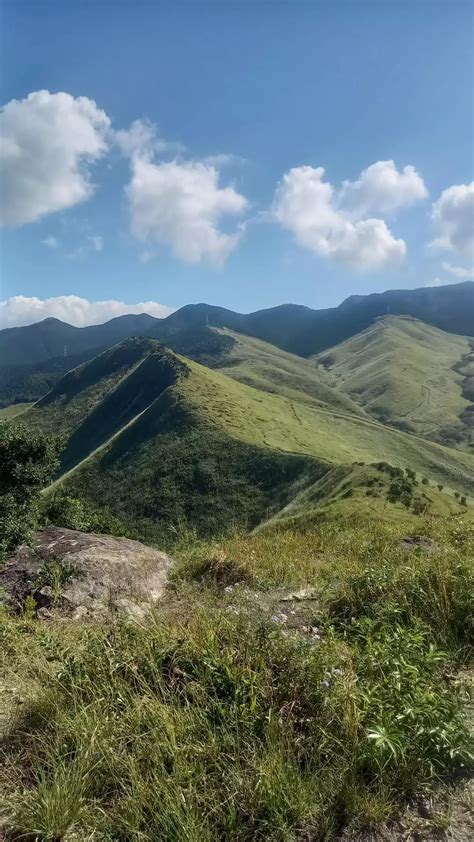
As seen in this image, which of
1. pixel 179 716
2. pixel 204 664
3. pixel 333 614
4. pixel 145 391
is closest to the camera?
pixel 179 716

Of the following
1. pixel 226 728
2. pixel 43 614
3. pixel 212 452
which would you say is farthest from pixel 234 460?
pixel 226 728

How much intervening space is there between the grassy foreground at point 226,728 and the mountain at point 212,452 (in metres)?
55.6

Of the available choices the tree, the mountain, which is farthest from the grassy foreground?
the mountain

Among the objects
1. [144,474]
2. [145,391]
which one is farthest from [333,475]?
[145,391]

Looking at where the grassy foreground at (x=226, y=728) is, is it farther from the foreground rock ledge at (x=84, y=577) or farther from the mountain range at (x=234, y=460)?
the mountain range at (x=234, y=460)

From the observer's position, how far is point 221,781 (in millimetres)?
3447

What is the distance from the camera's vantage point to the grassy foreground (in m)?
3.17

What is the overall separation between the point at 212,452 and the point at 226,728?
Answer: 3799 inches

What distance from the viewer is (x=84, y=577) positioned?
802cm

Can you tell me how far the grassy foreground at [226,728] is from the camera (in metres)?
3.17

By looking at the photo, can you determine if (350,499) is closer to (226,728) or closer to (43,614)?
(43,614)

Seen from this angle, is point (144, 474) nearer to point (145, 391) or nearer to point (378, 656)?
point (145, 391)

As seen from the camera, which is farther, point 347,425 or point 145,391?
point 145,391

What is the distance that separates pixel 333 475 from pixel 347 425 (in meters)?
65.5
